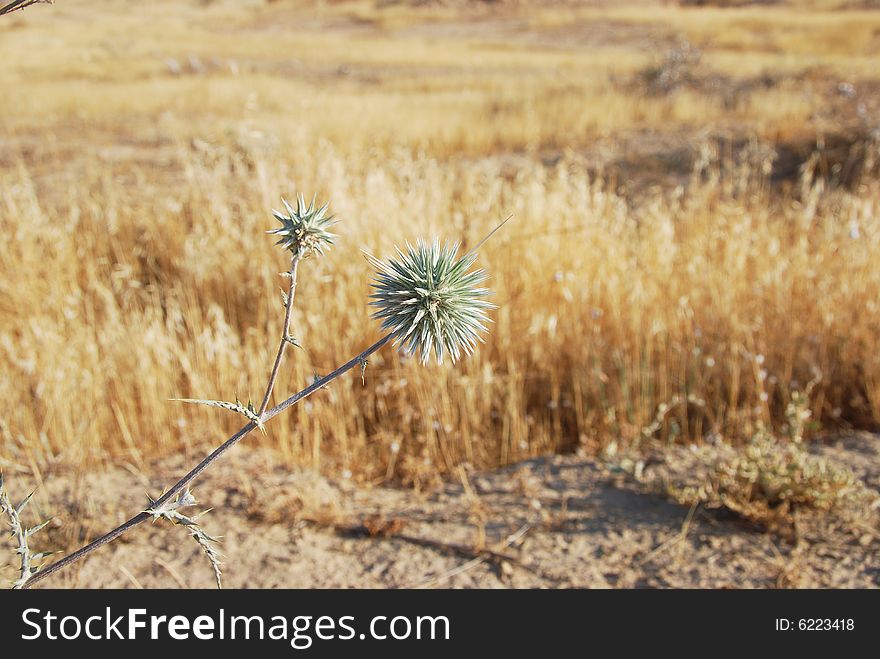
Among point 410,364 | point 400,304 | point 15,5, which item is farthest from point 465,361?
point 15,5

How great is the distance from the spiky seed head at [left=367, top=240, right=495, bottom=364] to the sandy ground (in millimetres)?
1555

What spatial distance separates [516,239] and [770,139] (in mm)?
6282

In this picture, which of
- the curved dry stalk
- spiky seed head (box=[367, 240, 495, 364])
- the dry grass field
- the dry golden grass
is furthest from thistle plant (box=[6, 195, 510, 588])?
the dry golden grass

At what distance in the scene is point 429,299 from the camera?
126 centimetres

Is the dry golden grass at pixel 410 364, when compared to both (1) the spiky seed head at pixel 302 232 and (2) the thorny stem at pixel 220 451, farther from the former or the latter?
(2) the thorny stem at pixel 220 451

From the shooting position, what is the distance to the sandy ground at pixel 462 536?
2598 mm

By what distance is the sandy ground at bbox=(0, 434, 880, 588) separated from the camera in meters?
2.60

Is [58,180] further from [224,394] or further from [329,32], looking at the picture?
[329,32]

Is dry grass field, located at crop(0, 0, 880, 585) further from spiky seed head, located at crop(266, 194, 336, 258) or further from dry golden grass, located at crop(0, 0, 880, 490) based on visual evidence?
spiky seed head, located at crop(266, 194, 336, 258)

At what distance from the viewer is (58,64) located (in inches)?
823

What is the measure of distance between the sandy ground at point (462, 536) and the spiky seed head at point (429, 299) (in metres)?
1.55

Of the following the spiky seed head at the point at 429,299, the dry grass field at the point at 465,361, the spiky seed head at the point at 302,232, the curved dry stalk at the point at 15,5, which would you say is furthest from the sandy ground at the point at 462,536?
the curved dry stalk at the point at 15,5

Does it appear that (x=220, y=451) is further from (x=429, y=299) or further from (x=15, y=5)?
(x=15, y=5)

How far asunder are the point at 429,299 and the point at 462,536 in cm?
176
